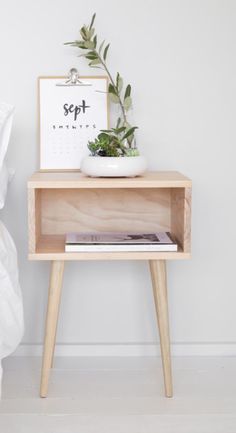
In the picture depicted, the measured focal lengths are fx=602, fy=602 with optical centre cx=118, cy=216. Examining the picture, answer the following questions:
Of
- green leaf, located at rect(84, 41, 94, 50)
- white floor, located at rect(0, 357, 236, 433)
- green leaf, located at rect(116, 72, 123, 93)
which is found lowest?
white floor, located at rect(0, 357, 236, 433)

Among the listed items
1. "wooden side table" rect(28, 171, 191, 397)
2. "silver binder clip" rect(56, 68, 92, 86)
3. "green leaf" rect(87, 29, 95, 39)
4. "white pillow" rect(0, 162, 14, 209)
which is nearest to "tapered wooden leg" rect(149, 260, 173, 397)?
"wooden side table" rect(28, 171, 191, 397)

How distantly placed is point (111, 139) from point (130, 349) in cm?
70

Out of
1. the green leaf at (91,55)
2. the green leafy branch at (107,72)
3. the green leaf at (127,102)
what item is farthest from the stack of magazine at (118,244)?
the green leaf at (91,55)

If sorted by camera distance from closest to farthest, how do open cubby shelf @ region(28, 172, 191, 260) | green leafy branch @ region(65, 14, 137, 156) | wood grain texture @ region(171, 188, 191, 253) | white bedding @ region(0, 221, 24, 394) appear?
white bedding @ region(0, 221, 24, 394)
wood grain texture @ region(171, 188, 191, 253)
green leafy branch @ region(65, 14, 137, 156)
open cubby shelf @ region(28, 172, 191, 260)

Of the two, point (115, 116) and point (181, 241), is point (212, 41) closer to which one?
point (115, 116)

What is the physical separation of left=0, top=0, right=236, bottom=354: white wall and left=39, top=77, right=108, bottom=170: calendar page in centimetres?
4

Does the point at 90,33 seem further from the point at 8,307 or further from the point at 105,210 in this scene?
A: the point at 8,307

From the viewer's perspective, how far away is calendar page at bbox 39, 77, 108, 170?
1.85 meters

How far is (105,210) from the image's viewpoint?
1.90 meters

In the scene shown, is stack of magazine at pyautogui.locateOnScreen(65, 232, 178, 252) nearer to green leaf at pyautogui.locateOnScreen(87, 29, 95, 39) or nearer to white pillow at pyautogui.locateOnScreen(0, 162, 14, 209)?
white pillow at pyautogui.locateOnScreen(0, 162, 14, 209)

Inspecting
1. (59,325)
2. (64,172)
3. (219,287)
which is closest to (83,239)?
(64,172)

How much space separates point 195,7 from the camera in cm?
184

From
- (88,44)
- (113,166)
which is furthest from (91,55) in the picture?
(113,166)

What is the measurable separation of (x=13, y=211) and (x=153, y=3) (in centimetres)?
78
